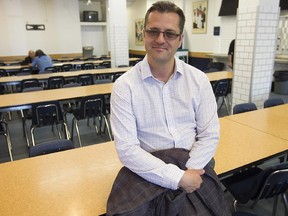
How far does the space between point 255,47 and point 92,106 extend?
2.78 m

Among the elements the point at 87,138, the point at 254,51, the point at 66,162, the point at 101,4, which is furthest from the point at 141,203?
the point at 101,4

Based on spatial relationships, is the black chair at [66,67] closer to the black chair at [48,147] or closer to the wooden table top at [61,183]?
the black chair at [48,147]

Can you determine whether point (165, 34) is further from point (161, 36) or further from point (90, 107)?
point (90, 107)

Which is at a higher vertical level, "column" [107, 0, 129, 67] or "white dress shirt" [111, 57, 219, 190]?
"column" [107, 0, 129, 67]

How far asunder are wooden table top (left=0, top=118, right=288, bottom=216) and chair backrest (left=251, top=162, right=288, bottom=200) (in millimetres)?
151

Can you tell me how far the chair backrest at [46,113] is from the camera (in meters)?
3.40

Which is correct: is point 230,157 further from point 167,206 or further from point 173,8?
point 173,8

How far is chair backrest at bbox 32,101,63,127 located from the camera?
3400mm

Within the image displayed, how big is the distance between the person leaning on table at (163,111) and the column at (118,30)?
736cm

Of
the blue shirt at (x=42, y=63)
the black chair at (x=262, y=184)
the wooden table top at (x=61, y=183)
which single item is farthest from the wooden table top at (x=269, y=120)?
the blue shirt at (x=42, y=63)

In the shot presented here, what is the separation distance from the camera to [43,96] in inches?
155

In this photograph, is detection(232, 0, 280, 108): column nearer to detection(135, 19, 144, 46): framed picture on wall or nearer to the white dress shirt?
the white dress shirt

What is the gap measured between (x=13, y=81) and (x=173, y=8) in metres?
4.89

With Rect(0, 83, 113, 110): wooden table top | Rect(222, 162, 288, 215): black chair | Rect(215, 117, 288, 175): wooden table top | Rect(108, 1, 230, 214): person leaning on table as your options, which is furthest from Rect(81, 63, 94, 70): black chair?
Rect(108, 1, 230, 214): person leaning on table
